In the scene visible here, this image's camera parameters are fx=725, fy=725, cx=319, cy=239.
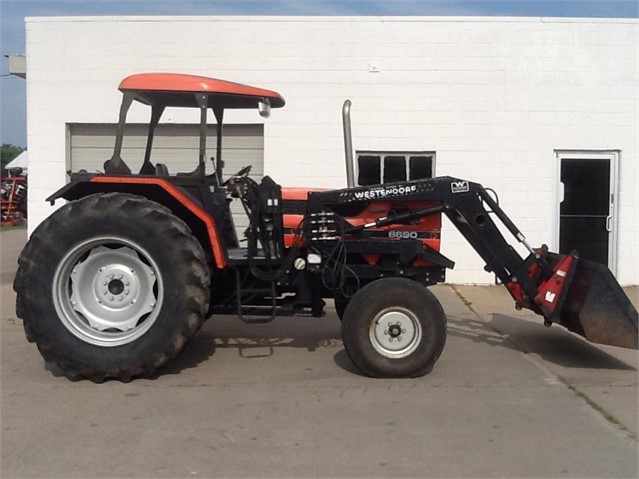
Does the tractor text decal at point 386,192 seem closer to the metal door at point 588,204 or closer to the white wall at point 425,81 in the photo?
the white wall at point 425,81

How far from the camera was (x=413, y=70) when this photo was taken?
36.8 ft

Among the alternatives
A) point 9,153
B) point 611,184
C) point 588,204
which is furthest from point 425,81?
point 9,153

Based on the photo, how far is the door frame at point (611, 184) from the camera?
1130 cm

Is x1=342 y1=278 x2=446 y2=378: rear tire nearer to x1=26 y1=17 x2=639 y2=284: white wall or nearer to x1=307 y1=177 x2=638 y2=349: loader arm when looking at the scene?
x1=307 y1=177 x2=638 y2=349: loader arm

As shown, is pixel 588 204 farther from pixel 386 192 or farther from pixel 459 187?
pixel 386 192

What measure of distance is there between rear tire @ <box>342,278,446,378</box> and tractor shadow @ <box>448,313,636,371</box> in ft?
4.91

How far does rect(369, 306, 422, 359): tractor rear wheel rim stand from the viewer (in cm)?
584

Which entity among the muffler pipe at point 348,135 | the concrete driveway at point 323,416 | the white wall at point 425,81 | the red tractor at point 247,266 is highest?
the white wall at point 425,81

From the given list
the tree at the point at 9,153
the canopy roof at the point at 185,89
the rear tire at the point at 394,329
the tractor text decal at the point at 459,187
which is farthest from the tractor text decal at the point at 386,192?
the tree at the point at 9,153

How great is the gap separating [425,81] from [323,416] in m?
7.35

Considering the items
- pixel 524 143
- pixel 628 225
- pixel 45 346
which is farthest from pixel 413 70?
pixel 45 346

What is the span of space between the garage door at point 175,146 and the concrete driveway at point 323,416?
4.64m

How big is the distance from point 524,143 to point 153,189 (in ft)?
23.0

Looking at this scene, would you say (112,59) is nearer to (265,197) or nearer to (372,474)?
(265,197)
